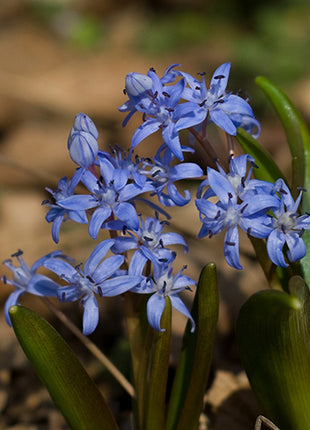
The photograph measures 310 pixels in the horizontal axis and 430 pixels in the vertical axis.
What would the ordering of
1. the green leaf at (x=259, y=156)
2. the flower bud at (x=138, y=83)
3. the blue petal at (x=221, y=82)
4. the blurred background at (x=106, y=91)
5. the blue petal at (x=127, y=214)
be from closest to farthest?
the blue petal at (x=127, y=214), the flower bud at (x=138, y=83), the blue petal at (x=221, y=82), the green leaf at (x=259, y=156), the blurred background at (x=106, y=91)

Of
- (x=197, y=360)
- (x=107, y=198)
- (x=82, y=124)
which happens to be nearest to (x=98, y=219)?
(x=107, y=198)

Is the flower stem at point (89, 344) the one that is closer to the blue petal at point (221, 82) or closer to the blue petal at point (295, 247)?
the blue petal at point (295, 247)

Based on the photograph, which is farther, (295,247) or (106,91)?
(106,91)

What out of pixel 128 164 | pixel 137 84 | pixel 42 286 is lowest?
pixel 42 286

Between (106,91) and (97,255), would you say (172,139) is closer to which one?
(97,255)

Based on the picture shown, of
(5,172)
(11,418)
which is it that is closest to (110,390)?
(11,418)

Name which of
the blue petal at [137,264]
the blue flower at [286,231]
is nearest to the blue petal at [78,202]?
the blue petal at [137,264]

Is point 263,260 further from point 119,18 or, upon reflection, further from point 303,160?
point 119,18

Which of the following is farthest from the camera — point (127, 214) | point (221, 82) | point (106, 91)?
point (106, 91)
